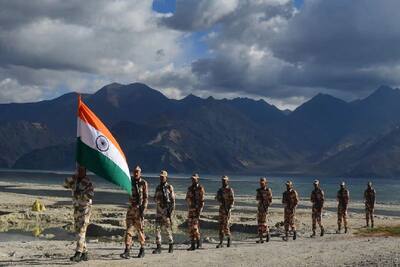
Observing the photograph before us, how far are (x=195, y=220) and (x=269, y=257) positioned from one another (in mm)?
3681

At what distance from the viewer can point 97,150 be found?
16.2m

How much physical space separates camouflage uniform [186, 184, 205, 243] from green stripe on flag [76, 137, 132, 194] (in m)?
4.75

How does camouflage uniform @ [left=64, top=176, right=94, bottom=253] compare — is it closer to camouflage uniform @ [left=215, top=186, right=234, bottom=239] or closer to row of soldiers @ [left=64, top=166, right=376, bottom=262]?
row of soldiers @ [left=64, top=166, right=376, bottom=262]

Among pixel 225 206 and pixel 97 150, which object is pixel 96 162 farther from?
pixel 225 206

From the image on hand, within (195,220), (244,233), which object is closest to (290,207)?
(195,220)

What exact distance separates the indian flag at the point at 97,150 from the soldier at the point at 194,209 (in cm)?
436

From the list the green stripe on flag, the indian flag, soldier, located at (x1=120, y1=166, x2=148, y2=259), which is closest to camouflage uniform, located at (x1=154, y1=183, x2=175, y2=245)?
soldier, located at (x1=120, y1=166, x2=148, y2=259)

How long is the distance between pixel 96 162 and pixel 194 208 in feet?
18.3

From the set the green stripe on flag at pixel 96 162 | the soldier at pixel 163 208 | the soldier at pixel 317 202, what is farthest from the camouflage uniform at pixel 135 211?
the soldier at pixel 317 202

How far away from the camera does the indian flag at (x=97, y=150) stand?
16.1 meters

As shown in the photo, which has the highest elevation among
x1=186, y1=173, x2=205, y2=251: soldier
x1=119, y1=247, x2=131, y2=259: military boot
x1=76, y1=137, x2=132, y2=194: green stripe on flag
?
x1=76, y1=137, x2=132, y2=194: green stripe on flag

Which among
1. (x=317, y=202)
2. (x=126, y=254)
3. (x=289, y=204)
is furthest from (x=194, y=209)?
(x=317, y=202)

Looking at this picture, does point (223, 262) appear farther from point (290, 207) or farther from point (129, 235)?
point (290, 207)

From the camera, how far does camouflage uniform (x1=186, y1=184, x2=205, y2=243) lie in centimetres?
2025
